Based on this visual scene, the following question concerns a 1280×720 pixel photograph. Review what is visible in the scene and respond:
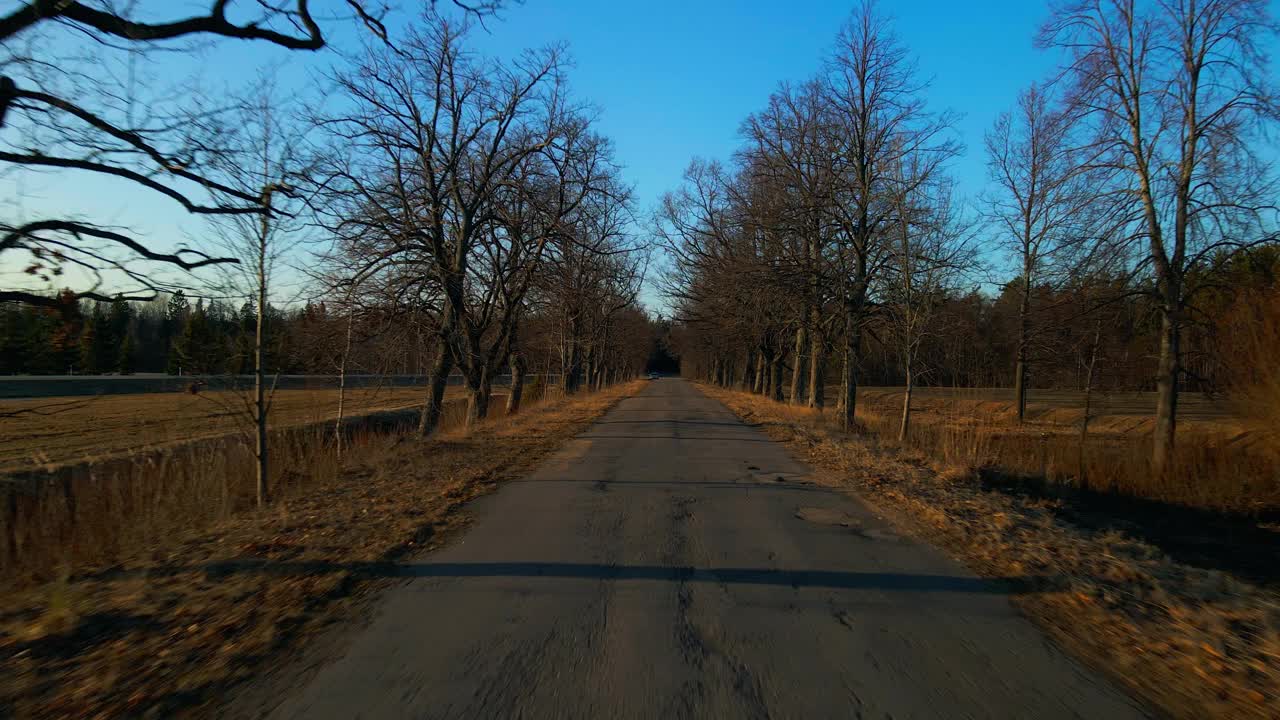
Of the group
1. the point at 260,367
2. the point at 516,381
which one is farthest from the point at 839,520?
the point at 516,381

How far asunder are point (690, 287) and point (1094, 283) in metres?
21.7

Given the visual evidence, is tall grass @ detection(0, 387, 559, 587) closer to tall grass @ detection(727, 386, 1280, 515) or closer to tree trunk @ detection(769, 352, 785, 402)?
tall grass @ detection(727, 386, 1280, 515)

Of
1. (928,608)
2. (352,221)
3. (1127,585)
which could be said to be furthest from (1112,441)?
(352,221)

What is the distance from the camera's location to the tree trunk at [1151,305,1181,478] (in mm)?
15398

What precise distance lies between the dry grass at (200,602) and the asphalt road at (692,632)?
1.66 feet

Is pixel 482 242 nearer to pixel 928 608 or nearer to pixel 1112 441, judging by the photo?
pixel 928 608

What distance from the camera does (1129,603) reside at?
4977mm

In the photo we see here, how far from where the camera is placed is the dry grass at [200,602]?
3496 mm

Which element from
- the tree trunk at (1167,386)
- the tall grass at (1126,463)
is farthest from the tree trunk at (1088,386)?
the tree trunk at (1167,386)

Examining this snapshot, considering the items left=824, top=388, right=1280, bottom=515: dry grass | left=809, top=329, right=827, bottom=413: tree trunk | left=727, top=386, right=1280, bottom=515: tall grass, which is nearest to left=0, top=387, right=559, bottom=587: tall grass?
left=727, top=386, right=1280, bottom=515: tall grass

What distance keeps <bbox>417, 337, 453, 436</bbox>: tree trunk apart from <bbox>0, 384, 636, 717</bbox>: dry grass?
32.0 feet

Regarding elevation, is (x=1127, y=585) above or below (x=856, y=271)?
below

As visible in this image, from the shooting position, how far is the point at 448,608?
4.67 meters

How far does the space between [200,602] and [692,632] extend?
11.1 feet
